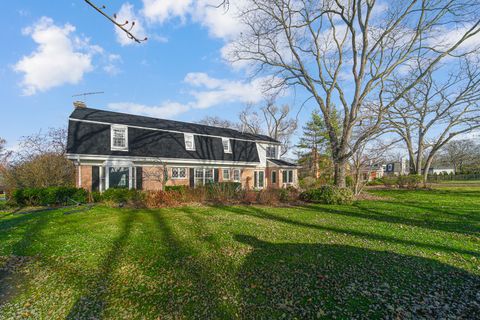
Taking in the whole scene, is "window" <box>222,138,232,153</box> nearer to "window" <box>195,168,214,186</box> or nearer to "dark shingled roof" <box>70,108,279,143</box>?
"dark shingled roof" <box>70,108,279,143</box>

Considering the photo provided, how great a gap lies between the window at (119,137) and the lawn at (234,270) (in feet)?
27.4

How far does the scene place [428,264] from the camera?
5.19 m

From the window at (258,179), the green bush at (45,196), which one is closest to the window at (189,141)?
the window at (258,179)

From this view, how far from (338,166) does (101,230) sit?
14824mm

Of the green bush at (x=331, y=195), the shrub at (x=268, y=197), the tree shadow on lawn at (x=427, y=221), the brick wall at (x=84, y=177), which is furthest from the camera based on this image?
the brick wall at (x=84, y=177)

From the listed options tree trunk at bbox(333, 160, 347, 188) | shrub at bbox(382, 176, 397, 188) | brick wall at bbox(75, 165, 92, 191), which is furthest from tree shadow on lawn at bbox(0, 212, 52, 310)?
shrub at bbox(382, 176, 397, 188)

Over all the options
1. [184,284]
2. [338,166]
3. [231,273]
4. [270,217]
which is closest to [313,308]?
[231,273]

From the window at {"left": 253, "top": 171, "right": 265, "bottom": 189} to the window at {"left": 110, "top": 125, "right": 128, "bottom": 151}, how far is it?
1263cm

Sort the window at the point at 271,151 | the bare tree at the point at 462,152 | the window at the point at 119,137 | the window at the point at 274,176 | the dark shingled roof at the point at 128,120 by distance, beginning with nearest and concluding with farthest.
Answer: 1. the window at the point at 119,137
2. the dark shingled roof at the point at 128,120
3. the window at the point at 274,176
4. the window at the point at 271,151
5. the bare tree at the point at 462,152

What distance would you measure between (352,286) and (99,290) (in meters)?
4.46

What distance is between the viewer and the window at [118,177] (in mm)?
15367

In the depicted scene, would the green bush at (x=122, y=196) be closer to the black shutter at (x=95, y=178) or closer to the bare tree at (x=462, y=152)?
the black shutter at (x=95, y=178)

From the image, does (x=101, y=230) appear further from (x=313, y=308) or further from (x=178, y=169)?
(x=178, y=169)

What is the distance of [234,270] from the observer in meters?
4.78
